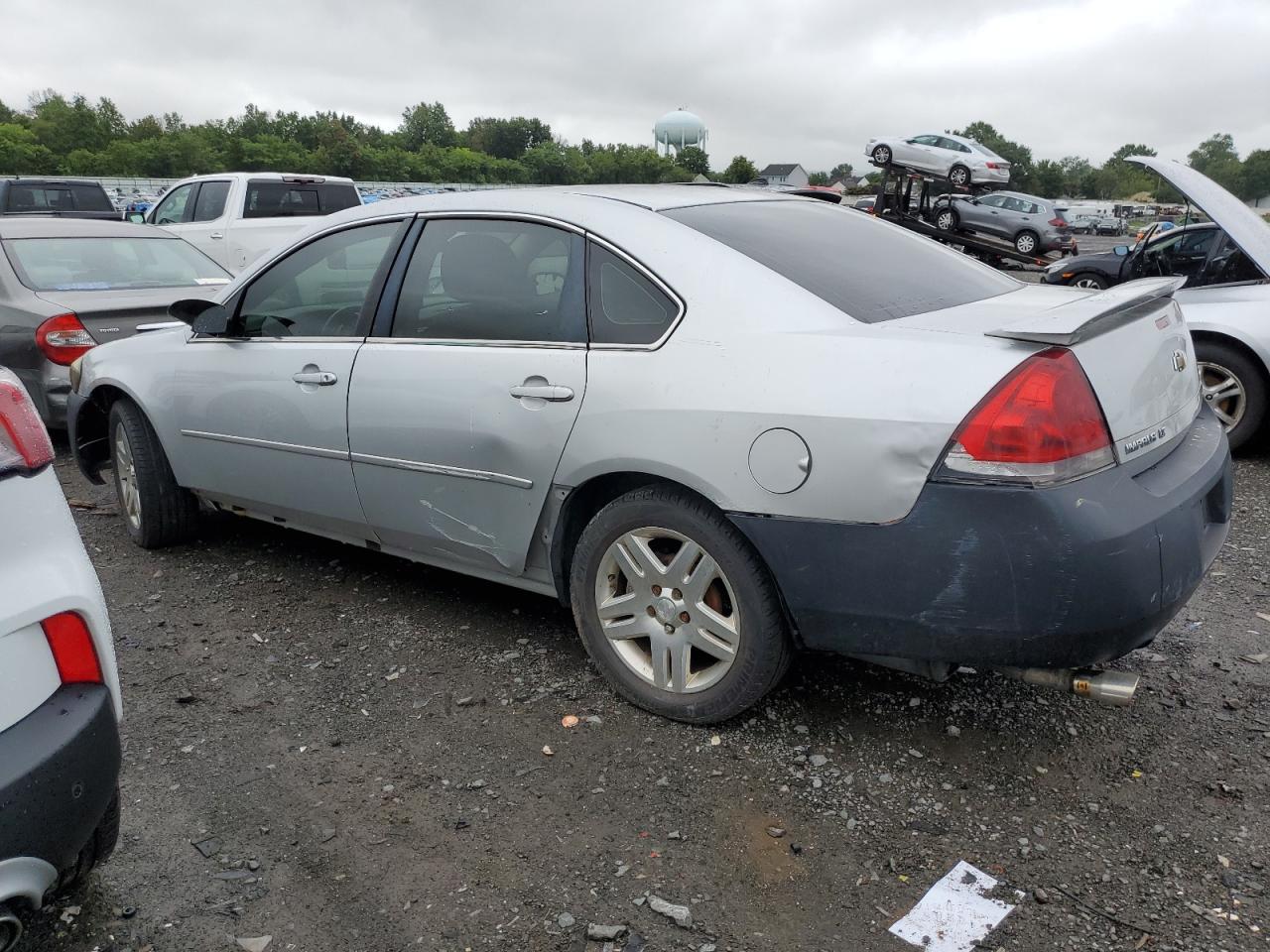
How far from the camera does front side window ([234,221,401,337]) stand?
12.2 ft

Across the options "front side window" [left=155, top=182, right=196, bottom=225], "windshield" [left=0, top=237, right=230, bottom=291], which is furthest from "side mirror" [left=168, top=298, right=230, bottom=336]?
"front side window" [left=155, top=182, right=196, bottom=225]

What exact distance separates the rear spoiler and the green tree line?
48.2m

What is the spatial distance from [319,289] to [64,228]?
4.50 meters

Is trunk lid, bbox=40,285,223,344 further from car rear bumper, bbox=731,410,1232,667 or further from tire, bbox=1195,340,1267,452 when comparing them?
tire, bbox=1195,340,1267,452

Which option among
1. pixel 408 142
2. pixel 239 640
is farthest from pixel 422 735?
pixel 408 142

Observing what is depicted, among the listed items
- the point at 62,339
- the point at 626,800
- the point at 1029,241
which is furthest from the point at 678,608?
the point at 1029,241

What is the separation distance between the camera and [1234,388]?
605 cm

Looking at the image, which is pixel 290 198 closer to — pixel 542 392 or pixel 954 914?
pixel 542 392

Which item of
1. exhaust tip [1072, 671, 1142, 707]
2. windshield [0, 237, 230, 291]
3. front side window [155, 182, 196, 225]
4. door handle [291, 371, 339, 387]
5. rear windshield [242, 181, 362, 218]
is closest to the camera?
exhaust tip [1072, 671, 1142, 707]

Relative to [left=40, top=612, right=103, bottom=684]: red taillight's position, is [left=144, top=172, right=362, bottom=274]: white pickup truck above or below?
above

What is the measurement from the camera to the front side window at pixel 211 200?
12.2 metres

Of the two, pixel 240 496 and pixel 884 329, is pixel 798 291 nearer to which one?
pixel 884 329

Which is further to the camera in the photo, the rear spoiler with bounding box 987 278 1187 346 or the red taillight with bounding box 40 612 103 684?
the rear spoiler with bounding box 987 278 1187 346

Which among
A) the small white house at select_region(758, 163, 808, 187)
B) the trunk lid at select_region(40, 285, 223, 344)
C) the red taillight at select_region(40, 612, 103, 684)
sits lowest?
the red taillight at select_region(40, 612, 103, 684)
